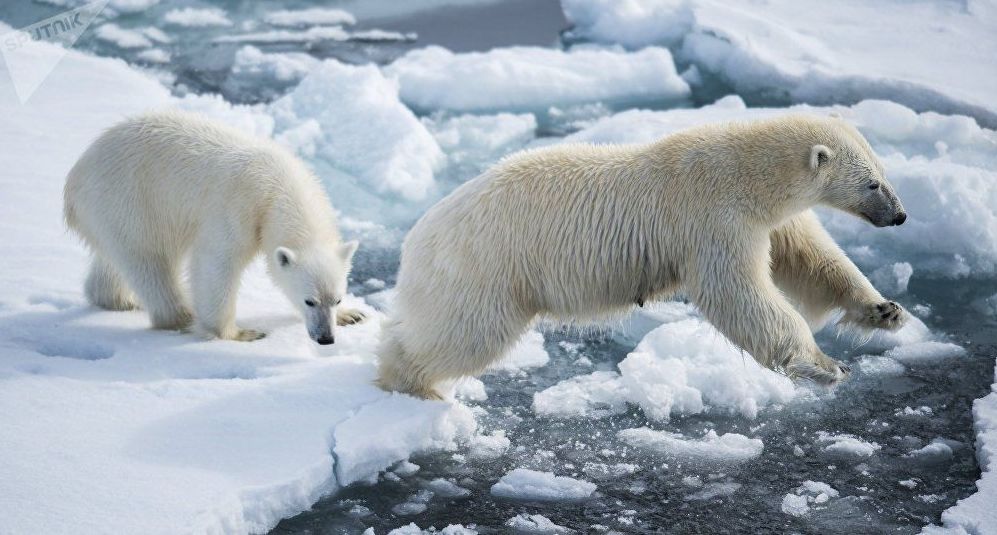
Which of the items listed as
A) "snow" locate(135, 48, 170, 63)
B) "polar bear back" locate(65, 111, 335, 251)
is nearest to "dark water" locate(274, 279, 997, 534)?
"polar bear back" locate(65, 111, 335, 251)

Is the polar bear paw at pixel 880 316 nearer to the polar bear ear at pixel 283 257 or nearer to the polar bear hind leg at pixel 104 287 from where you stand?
the polar bear ear at pixel 283 257

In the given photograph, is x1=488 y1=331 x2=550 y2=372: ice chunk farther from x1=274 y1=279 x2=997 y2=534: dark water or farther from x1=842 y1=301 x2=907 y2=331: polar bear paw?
x1=842 y1=301 x2=907 y2=331: polar bear paw

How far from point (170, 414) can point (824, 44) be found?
7.69 meters

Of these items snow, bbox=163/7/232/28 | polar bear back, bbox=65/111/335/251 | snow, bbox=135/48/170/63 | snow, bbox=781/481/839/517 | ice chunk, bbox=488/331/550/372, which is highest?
polar bear back, bbox=65/111/335/251

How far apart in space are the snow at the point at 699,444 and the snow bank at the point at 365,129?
3.24 m

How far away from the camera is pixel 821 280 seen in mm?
4953

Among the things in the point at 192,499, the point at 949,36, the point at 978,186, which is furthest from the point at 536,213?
the point at 949,36

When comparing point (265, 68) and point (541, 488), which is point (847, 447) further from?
point (265, 68)

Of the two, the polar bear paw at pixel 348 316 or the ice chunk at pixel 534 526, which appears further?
the polar bear paw at pixel 348 316

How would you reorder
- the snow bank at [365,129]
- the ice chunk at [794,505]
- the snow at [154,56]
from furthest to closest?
the snow at [154,56], the snow bank at [365,129], the ice chunk at [794,505]

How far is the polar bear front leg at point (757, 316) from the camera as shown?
14.4ft

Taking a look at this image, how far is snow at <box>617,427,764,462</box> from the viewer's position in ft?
15.3

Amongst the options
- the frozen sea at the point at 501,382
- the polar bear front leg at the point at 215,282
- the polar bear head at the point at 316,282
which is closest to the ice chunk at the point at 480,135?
the frozen sea at the point at 501,382

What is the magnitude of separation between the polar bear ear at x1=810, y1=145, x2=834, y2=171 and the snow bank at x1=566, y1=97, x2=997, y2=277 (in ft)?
7.75
